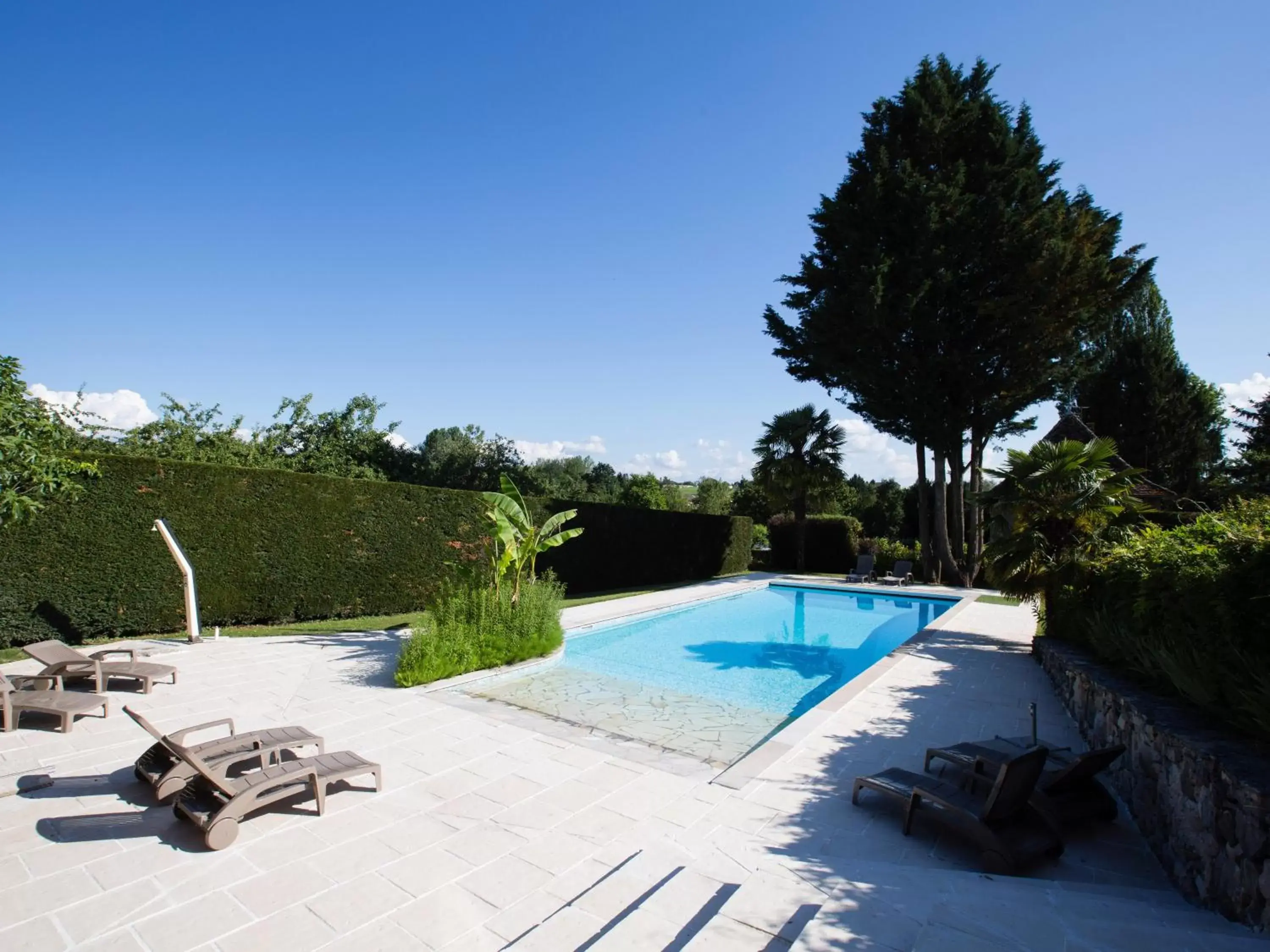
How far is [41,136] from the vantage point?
32.9 ft

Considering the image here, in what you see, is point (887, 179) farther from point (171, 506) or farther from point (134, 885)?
point (134, 885)

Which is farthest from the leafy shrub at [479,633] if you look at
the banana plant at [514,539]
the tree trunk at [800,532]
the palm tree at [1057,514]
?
the tree trunk at [800,532]

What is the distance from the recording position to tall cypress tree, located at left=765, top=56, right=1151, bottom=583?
19.6 metres

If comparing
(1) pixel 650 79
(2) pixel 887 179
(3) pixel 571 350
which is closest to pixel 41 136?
(1) pixel 650 79

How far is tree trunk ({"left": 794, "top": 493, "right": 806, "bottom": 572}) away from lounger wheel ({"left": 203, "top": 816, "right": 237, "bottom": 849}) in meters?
25.4

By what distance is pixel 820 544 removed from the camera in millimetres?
30359

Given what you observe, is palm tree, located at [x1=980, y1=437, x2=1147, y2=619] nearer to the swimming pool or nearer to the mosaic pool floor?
the swimming pool

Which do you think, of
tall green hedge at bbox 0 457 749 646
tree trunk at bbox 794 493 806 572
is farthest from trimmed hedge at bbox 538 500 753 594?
tall green hedge at bbox 0 457 749 646

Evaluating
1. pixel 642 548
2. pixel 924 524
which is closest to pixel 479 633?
pixel 642 548

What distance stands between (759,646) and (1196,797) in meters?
10.1

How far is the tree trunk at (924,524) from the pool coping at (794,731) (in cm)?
1312

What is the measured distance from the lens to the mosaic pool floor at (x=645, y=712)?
22.8 feet

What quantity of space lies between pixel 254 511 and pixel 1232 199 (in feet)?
63.6

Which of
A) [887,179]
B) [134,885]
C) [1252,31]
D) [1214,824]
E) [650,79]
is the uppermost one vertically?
[887,179]
